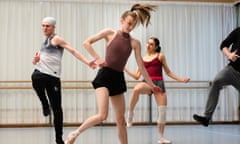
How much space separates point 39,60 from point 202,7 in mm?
5962

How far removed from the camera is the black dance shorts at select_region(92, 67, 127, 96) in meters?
3.01

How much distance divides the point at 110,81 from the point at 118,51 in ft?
0.86

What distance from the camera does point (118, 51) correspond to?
3.00 metres

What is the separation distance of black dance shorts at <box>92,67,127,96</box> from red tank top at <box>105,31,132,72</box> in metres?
0.05

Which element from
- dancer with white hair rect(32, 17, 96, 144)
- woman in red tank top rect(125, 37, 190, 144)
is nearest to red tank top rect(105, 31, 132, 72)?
dancer with white hair rect(32, 17, 96, 144)

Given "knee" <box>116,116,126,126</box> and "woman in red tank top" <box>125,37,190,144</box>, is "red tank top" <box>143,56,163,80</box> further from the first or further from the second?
"knee" <box>116,116,126,126</box>

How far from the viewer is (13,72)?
7945 millimetres

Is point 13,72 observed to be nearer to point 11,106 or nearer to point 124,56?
point 11,106

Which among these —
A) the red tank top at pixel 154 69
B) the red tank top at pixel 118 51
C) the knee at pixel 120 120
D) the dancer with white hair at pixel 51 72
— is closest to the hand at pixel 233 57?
the red tank top at pixel 118 51

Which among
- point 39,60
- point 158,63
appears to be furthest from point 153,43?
point 39,60

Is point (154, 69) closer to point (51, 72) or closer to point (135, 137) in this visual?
point (135, 137)

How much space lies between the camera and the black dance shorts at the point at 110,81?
301cm

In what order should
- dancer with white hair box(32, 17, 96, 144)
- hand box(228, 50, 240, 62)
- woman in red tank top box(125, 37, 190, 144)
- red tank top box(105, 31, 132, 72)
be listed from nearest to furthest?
red tank top box(105, 31, 132, 72) < hand box(228, 50, 240, 62) < dancer with white hair box(32, 17, 96, 144) < woman in red tank top box(125, 37, 190, 144)

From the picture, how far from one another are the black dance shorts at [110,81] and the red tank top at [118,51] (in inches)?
1.8
